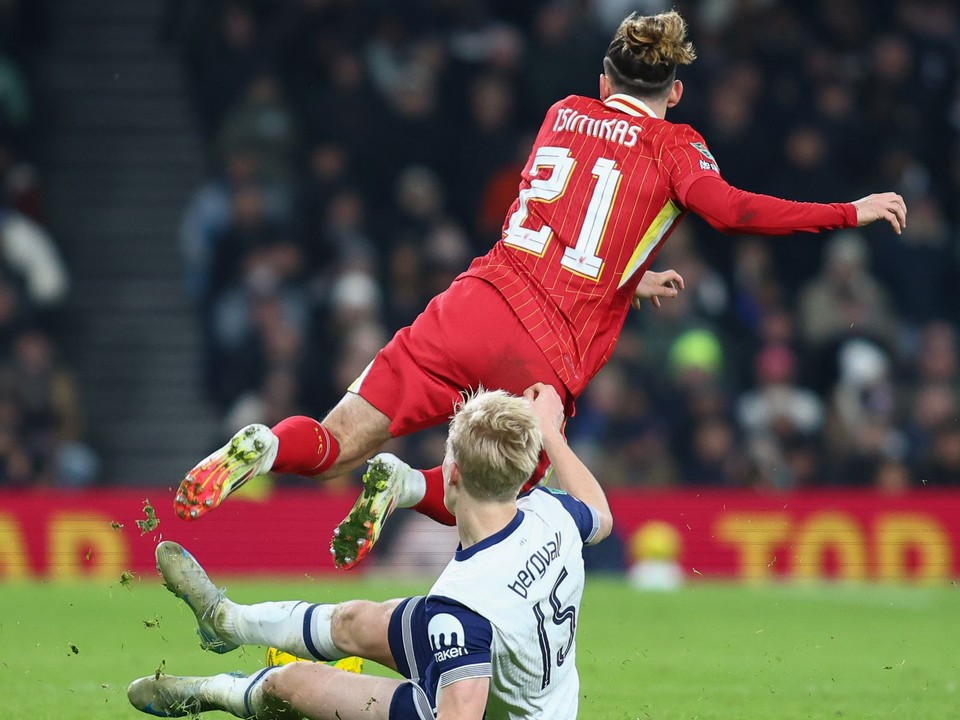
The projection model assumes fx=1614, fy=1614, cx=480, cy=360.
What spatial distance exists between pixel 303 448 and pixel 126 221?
10609 mm

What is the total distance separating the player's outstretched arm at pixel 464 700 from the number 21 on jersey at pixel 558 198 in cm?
175

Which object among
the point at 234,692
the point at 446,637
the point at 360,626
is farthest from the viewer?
the point at 234,692

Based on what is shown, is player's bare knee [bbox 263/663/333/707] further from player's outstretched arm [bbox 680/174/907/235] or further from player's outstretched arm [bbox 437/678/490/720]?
player's outstretched arm [bbox 680/174/907/235]

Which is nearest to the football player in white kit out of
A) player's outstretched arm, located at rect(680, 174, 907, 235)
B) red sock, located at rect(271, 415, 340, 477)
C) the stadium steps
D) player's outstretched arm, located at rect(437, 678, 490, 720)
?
player's outstretched arm, located at rect(437, 678, 490, 720)

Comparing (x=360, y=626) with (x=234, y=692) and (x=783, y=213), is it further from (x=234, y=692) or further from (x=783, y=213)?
(x=783, y=213)

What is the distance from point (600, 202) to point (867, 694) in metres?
2.84

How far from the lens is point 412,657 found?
196 inches

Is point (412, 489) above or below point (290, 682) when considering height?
above

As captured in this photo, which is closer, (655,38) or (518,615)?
(518,615)

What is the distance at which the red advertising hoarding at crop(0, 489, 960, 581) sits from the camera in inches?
502

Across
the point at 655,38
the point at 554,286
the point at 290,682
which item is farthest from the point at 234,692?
the point at 655,38

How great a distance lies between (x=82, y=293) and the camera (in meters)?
15.4

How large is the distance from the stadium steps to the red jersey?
903 cm

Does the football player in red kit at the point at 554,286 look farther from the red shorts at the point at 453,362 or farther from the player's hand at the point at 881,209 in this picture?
the player's hand at the point at 881,209
